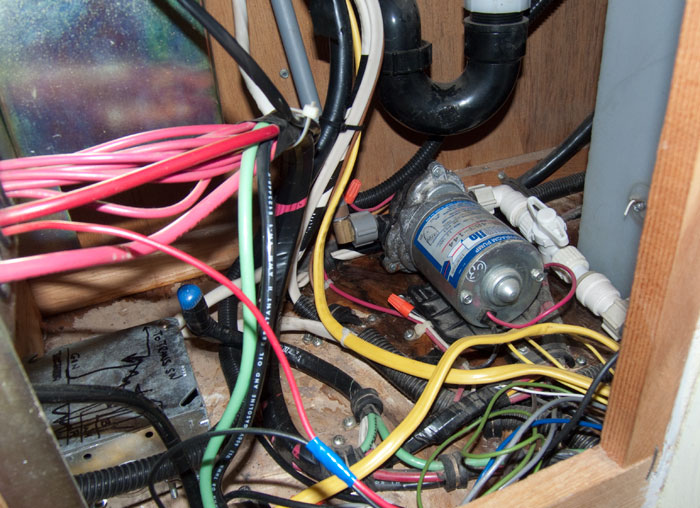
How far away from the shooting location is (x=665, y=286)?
439 mm

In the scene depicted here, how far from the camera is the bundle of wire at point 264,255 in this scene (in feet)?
1.43

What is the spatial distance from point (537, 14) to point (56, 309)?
1.02 meters

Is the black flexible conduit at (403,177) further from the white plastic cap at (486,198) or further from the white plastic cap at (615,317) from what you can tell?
the white plastic cap at (615,317)

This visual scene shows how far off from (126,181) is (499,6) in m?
0.71

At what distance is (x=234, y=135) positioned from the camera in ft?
1.75

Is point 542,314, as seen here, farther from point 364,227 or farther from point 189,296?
point 189,296

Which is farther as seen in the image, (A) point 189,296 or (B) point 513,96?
(B) point 513,96

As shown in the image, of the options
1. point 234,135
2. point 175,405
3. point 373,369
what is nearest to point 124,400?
point 175,405

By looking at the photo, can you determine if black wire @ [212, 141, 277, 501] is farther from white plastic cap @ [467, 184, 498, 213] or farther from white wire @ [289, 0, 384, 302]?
white plastic cap @ [467, 184, 498, 213]

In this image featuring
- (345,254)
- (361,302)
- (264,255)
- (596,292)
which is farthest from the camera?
(345,254)

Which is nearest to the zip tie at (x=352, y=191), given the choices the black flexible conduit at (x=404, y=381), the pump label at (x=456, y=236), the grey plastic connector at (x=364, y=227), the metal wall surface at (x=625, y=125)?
the grey plastic connector at (x=364, y=227)

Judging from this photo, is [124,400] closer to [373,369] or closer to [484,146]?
[373,369]

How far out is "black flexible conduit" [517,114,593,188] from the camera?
1172mm

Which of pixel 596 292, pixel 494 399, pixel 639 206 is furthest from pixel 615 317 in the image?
pixel 494 399
